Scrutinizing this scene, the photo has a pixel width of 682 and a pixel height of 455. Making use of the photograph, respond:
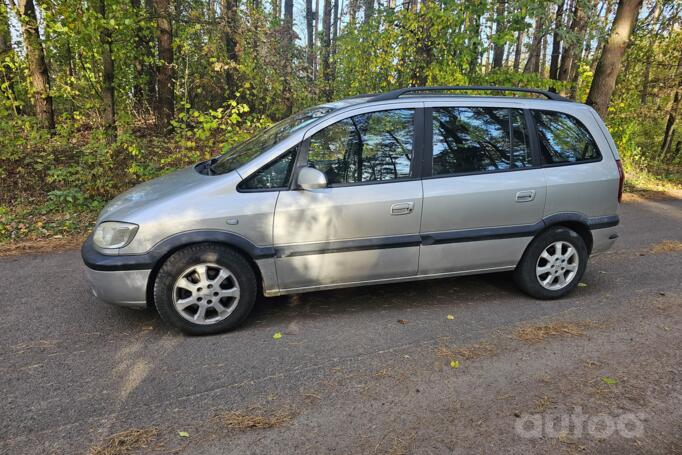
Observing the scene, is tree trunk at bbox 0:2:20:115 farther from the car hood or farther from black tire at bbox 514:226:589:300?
black tire at bbox 514:226:589:300

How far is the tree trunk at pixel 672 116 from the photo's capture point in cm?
1462

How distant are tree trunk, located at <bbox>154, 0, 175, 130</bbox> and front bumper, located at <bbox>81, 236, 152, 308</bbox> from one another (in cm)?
641

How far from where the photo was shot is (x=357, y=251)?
3.80m

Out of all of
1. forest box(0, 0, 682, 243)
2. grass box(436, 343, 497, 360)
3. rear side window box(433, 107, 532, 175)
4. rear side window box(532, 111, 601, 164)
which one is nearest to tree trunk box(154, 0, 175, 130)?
forest box(0, 0, 682, 243)

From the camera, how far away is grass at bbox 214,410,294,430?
102 inches

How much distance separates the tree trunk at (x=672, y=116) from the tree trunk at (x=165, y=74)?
50.1 feet

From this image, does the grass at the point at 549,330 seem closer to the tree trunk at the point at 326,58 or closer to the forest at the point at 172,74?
the forest at the point at 172,74

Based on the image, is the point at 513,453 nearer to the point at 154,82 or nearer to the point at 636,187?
the point at 636,187

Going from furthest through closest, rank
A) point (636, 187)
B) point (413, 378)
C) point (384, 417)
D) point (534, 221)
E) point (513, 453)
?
point (636, 187) → point (534, 221) → point (413, 378) → point (384, 417) → point (513, 453)

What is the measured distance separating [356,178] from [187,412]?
6.99 ft

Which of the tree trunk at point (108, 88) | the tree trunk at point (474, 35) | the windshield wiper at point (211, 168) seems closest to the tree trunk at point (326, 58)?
the tree trunk at point (474, 35)

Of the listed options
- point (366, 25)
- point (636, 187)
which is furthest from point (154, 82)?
point (636, 187)

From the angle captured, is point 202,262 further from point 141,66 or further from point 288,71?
point 141,66

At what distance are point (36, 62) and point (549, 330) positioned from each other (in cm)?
1009
